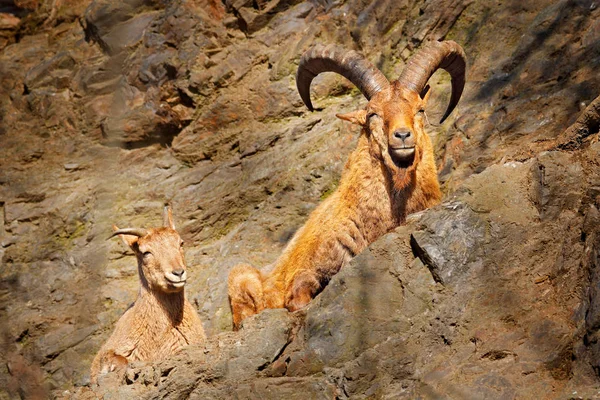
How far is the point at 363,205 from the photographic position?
1101 cm

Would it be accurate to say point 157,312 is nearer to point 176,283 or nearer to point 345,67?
point 176,283

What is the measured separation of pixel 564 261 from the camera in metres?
8.17

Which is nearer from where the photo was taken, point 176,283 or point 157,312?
point 176,283

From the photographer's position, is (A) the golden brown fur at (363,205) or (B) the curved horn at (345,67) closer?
(A) the golden brown fur at (363,205)

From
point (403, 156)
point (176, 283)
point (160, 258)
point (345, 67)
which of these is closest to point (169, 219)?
point (160, 258)

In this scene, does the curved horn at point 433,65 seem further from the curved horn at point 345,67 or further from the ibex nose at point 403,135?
the ibex nose at point 403,135

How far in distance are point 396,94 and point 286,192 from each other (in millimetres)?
3137

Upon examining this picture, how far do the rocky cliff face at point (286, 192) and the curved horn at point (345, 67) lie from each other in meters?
1.50

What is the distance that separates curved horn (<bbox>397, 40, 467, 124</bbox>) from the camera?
11.3m

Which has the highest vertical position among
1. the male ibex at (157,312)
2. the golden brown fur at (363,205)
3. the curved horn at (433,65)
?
the curved horn at (433,65)

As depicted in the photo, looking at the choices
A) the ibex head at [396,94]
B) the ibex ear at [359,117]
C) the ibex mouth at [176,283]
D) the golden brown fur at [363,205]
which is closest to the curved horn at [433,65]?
the ibex head at [396,94]

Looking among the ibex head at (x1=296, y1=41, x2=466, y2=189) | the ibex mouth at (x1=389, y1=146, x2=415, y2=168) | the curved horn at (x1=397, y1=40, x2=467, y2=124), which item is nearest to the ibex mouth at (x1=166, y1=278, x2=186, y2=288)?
the ibex head at (x1=296, y1=41, x2=466, y2=189)

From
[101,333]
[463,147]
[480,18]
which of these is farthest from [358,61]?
[101,333]

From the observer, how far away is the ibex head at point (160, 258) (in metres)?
11.2
